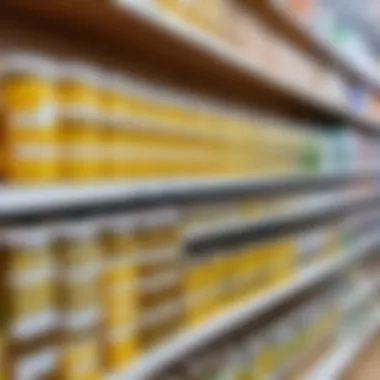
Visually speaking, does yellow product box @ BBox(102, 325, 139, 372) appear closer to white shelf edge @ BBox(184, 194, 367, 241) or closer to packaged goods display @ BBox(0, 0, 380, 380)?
packaged goods display @ BBox(0, 0, 380, 380)

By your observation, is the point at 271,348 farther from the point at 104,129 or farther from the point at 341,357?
the point at 104,129

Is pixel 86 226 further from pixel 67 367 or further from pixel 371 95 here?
pixel 371 95

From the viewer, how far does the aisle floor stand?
345 cm

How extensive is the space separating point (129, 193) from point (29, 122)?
26 centimetres

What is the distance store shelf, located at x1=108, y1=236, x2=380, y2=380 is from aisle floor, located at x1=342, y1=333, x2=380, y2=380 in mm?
649

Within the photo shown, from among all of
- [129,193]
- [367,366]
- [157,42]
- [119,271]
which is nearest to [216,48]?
[157,42]

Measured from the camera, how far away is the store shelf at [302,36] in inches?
92.4

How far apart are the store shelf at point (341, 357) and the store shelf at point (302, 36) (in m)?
1.24

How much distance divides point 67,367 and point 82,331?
0.21 feet

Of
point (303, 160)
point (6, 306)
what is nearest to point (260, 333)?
point (303, 160)

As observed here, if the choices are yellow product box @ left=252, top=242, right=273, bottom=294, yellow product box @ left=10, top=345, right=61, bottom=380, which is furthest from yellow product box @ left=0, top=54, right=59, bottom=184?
yellow product box @ left=252, top=242, right=273, bottom=294

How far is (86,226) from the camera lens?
1278 mm

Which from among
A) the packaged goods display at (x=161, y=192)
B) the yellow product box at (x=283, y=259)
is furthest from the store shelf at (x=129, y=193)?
the yellow product box at (x=283, y=259)

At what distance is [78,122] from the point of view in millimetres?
1323
